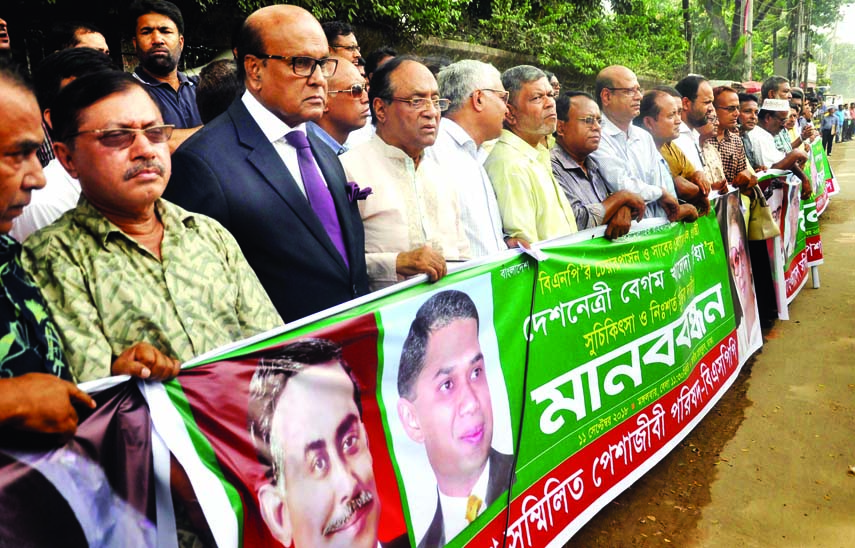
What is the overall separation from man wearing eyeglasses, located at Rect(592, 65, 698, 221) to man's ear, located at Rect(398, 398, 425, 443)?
2.35 meters

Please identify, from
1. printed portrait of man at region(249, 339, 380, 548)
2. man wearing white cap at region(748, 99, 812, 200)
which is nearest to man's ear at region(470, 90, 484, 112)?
printed portrait of man at region(249, 339, 380, 548)

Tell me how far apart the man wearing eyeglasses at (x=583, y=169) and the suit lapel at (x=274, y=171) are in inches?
67.9

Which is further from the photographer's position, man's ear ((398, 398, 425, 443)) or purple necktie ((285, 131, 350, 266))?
purple necktie ((285, 131, 350, 266))

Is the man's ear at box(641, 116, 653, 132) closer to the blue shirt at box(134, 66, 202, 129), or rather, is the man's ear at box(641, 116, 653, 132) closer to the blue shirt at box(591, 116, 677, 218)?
the blue shirt at box(591, 116, 677, 218)

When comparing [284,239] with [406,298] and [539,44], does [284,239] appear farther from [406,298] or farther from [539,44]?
[539,44]

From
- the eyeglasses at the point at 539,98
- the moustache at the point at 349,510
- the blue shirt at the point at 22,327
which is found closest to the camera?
the blue shirt at the point at 22,327

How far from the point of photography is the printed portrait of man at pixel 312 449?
73.3 inches

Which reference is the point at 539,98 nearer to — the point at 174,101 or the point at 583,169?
Result: the point at 583,169

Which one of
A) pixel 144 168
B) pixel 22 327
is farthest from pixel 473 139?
pixel 22 327

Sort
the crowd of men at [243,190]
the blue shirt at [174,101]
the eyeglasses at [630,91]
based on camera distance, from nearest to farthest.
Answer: the crowd of men at [243,190]
the blue shirt at [174,101]
the eyeglasses at [630,91]

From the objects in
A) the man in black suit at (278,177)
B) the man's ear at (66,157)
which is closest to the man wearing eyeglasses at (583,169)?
the man in black suit at (278,177)

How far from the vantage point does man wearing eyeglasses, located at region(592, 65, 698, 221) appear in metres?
4.18

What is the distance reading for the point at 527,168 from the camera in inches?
134

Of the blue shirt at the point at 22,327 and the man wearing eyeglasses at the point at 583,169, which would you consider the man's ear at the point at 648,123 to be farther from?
the blue shirt at the point at 22,327
